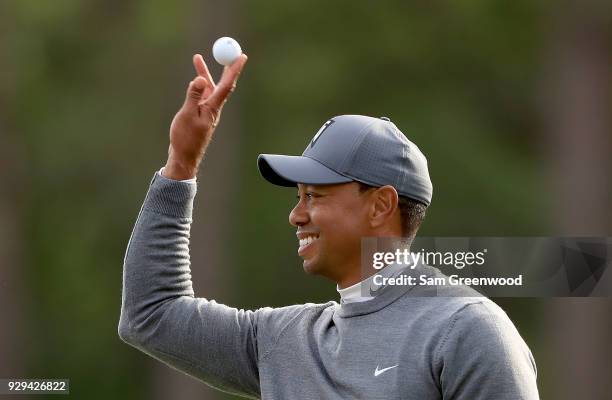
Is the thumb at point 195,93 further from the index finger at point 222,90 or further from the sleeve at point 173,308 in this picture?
the sleeve at point 173,308

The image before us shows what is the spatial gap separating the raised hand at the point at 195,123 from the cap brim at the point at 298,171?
0.55 ft

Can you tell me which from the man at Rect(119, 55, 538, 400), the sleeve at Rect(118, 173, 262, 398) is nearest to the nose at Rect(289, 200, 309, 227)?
the man at Rect(119, 55, 538, 400)

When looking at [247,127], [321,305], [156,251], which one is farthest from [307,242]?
[247,127]

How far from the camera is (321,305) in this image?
12.2ft

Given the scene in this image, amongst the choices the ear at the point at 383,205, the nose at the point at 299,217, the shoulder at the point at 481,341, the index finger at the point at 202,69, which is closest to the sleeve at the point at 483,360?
the shoulder at the point at 481,341

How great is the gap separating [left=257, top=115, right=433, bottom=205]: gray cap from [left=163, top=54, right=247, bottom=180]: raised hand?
166 millimetres

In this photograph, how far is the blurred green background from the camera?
1440 cm

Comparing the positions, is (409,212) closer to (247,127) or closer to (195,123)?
(195,123)

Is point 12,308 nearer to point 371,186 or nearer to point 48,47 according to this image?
point 48,47

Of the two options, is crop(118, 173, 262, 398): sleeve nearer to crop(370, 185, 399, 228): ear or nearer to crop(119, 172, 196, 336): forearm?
crop(119, 172, 196, 336): forearm

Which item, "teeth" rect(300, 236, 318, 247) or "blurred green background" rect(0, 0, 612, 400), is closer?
"teeth" rect(300, 236, 318, 247)

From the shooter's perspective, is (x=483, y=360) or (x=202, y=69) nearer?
(x=483, y=360)

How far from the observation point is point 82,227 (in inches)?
625

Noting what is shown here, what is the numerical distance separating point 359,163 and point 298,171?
0.50 ft
